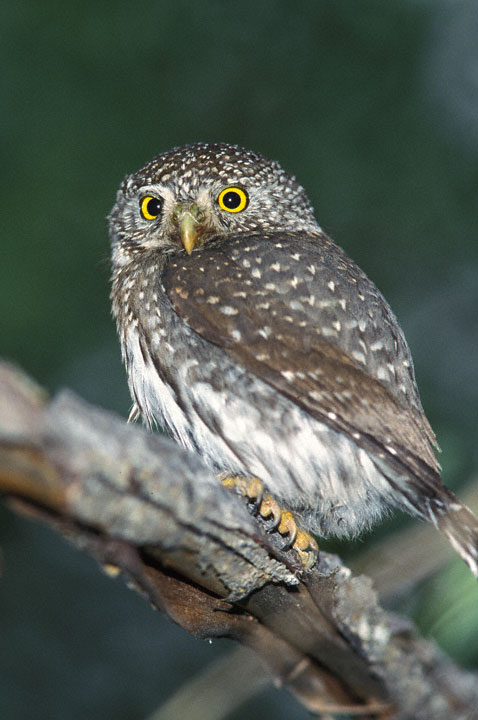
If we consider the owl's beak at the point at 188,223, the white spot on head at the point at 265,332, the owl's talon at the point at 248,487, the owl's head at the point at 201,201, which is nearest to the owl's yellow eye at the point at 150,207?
the owl's head at the point at 201,201

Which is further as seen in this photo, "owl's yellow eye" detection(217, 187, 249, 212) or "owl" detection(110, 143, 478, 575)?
"owl's yellow eye" detection(217, 187, 249, 212)

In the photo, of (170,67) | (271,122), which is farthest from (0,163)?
(271,122)

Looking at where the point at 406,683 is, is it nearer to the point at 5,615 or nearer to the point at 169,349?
the point at 169,349

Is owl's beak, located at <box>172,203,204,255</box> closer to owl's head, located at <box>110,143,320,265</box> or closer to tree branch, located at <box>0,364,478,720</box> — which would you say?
owl's head, located at <box>110,143,320,265</box>

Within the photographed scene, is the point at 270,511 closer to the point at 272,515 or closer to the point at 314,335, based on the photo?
the point at 272,515

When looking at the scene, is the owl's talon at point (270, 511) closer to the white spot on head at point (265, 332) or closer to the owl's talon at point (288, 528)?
the owl's talon at point (288, 528)

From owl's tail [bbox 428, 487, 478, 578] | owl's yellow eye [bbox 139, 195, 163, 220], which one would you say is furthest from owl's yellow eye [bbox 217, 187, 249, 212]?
owl's tail [bbox 428, 487, 478, 578]

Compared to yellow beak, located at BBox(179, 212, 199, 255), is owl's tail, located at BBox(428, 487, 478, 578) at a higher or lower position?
lower

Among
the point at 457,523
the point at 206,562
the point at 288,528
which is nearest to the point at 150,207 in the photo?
the point at 288,528
